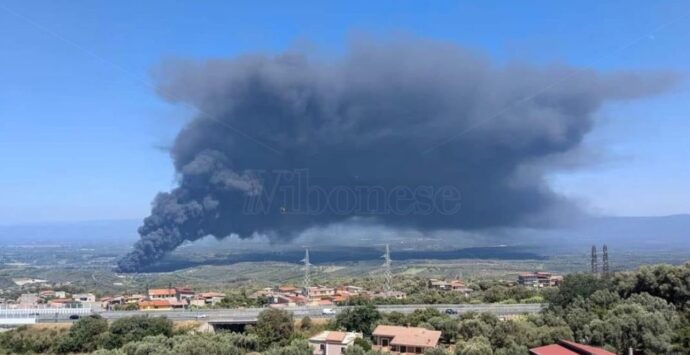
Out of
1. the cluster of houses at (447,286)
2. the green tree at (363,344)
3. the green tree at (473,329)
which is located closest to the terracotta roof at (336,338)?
the green tree at (363,344)

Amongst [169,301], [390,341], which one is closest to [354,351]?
[390,341]

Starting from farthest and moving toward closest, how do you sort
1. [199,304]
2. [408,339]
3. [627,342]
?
[199,304], [408,339], [627,342]

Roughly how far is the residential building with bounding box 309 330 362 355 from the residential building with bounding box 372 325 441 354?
5.10 ft

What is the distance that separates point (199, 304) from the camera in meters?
46.0

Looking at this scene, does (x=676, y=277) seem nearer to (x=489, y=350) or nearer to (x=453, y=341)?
(x=453, y=341)

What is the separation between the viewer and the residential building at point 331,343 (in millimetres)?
23641

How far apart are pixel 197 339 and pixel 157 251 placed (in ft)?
211

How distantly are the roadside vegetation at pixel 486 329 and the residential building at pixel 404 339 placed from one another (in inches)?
28.5

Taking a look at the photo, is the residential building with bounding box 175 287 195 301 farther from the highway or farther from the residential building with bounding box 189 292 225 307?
the highway

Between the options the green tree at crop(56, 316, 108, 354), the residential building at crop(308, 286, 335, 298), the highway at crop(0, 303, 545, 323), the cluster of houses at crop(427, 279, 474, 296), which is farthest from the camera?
the cluster of houses at crop(427, 279, 474, 296)

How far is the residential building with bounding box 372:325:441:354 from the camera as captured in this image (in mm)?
24062

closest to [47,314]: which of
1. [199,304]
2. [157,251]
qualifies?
[199,304]

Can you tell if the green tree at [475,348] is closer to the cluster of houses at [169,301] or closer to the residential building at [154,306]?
the cluster of houses at [169,301]

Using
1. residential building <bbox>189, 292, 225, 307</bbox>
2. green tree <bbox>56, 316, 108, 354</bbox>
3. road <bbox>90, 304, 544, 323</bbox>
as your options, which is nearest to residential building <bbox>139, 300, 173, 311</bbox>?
residential building <bbox>189, 292, 225, 307</bbox>
